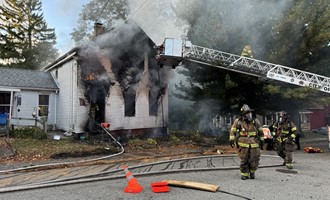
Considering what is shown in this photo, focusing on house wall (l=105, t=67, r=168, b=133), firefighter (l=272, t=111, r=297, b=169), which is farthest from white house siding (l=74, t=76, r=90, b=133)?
firefighter (l=272, t=111, r=297, b=169)

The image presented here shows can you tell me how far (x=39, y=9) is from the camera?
128 feet

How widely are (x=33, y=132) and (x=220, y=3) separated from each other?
39.0ft

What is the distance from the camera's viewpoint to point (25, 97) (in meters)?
14.9

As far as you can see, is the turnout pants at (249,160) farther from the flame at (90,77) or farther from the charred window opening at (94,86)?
the flame at (90,77)

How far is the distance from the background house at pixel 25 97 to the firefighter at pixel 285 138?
1168 centimetres

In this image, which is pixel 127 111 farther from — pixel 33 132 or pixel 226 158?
pixel 226 158

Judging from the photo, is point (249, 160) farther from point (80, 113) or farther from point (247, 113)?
point (80, 113)

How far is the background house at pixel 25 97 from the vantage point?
47.2 feet

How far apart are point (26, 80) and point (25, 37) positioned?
24.4m

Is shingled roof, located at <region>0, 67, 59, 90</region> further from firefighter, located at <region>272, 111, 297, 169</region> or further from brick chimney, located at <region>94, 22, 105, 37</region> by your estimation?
firefighter, located at <region>272, 111, 297, 169</region>

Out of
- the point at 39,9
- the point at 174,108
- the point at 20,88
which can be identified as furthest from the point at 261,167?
the point at 39,9

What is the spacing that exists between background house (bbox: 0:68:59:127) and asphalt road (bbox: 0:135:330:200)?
9.75m

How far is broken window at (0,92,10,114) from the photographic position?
48.6 ft

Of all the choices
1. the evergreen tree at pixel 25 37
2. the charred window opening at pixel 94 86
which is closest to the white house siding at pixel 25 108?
the charred window opening at pixel 94 86
